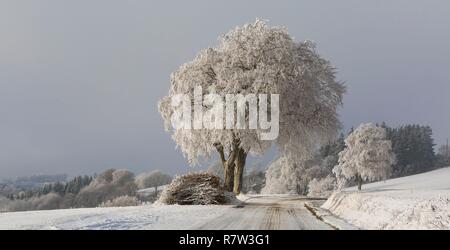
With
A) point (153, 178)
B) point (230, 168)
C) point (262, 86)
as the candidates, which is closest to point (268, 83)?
point (262, 86)

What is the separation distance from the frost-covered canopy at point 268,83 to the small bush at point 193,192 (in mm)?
4792

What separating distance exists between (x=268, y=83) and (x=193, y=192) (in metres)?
8.86

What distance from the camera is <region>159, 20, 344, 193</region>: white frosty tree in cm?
3045

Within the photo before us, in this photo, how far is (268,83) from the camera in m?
29.8

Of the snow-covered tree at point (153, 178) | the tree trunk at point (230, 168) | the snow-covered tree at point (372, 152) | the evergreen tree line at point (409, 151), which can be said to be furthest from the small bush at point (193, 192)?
the snow-covered tree at point (153, 178)

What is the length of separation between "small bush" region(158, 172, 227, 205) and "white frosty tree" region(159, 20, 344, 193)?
4830 millimetres

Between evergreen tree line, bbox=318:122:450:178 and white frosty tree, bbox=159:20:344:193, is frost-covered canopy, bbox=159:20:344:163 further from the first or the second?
evergreen tree line, bbox=318:122:450:178

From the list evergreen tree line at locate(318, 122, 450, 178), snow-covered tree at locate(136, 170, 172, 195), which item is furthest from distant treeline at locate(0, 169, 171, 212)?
evergreen tree line at locate(318, 122, 450, 178)
